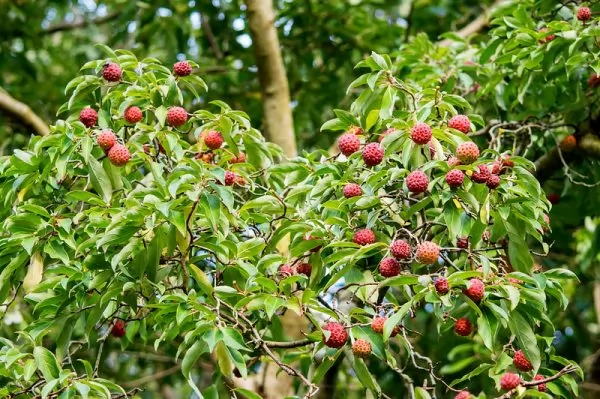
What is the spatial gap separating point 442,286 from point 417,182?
246mm

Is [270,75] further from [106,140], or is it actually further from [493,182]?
[493,182]

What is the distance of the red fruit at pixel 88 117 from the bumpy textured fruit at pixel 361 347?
3.03 ft

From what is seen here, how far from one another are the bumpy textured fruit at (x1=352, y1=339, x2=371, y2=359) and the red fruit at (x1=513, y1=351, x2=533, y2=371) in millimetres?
383

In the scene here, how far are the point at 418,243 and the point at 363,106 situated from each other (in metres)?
0.56

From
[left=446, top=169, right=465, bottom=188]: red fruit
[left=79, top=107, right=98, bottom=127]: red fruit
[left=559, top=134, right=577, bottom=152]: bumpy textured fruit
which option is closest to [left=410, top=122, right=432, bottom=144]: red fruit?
[left=446, top=169, right=465, bottom=188]: red fruit

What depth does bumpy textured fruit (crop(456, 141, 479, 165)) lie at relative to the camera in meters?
2.26

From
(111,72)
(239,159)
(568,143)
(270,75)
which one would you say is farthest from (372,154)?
(270,75)

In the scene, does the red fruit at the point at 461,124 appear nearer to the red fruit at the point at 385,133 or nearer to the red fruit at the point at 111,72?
the red fruit at the point at 385,133

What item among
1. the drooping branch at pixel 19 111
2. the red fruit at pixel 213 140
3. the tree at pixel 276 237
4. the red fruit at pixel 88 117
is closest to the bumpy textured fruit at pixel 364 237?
the tree at pixel 276 237

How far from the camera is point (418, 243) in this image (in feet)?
7.40

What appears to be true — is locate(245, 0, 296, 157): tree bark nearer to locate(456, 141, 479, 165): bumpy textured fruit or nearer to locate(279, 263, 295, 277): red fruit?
locate(279, 263, 295, 277): red fruit

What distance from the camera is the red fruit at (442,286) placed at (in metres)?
2.17

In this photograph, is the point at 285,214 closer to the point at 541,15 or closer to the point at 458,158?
the point at 458,158

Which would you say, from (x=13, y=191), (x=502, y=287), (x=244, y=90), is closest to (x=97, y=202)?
(x=13, y=191)
